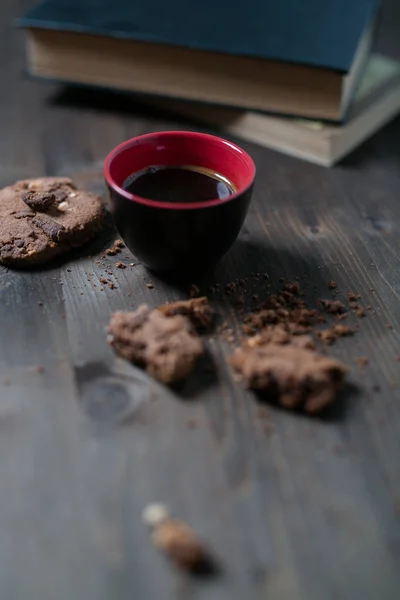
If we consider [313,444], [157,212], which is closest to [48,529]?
[313,444]

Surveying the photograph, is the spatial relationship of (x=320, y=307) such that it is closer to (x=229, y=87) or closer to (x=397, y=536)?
(x=397, y=536)

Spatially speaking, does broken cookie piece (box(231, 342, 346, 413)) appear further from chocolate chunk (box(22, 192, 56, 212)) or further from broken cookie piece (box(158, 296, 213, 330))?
chocolate chunk (box(22, 192, 56, 212))

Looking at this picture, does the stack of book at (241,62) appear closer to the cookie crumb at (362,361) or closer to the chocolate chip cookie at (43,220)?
the chocolate chip cookie at (43,220)

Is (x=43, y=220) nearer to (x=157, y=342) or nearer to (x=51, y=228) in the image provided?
(x=51, y=228)

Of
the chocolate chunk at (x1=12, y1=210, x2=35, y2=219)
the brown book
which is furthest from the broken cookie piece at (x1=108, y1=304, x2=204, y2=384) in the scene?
the brown book

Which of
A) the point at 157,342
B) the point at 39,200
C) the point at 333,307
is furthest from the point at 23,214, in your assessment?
the point at 333,307

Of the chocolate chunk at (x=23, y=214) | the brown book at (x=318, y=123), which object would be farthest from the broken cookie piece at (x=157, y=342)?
the brown book at (x=318, y=123)
